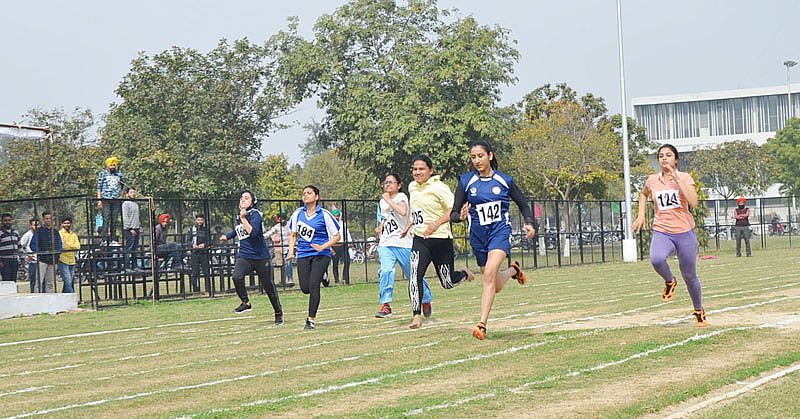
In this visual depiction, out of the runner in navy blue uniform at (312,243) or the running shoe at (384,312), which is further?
the running shoe at (384,312)

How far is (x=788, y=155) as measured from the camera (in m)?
94.4

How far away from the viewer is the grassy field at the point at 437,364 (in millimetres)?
7930

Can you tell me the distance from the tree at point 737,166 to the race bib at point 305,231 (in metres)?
88.0

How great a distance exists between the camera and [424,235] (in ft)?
42.7

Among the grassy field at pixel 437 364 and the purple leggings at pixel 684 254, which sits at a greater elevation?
the purple leggings at pixel 684 254

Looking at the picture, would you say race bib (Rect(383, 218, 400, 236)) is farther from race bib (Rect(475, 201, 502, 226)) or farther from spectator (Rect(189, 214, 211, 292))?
spectator (Rect(189, 214, 211, 292))

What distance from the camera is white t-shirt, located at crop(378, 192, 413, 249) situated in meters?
16.3

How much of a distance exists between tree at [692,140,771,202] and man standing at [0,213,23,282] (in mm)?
82920

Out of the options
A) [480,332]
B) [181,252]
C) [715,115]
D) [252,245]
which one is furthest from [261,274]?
[715,115]

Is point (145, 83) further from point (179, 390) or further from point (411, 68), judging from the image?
point (179, 390)

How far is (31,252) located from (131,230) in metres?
2.18

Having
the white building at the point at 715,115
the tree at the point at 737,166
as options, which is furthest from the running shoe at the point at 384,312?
the white building at the point at 715,115

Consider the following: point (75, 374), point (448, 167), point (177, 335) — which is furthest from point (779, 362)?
point (448, 167)

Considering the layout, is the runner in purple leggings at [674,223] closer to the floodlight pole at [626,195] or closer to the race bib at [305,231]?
the race bib at [305,231]
